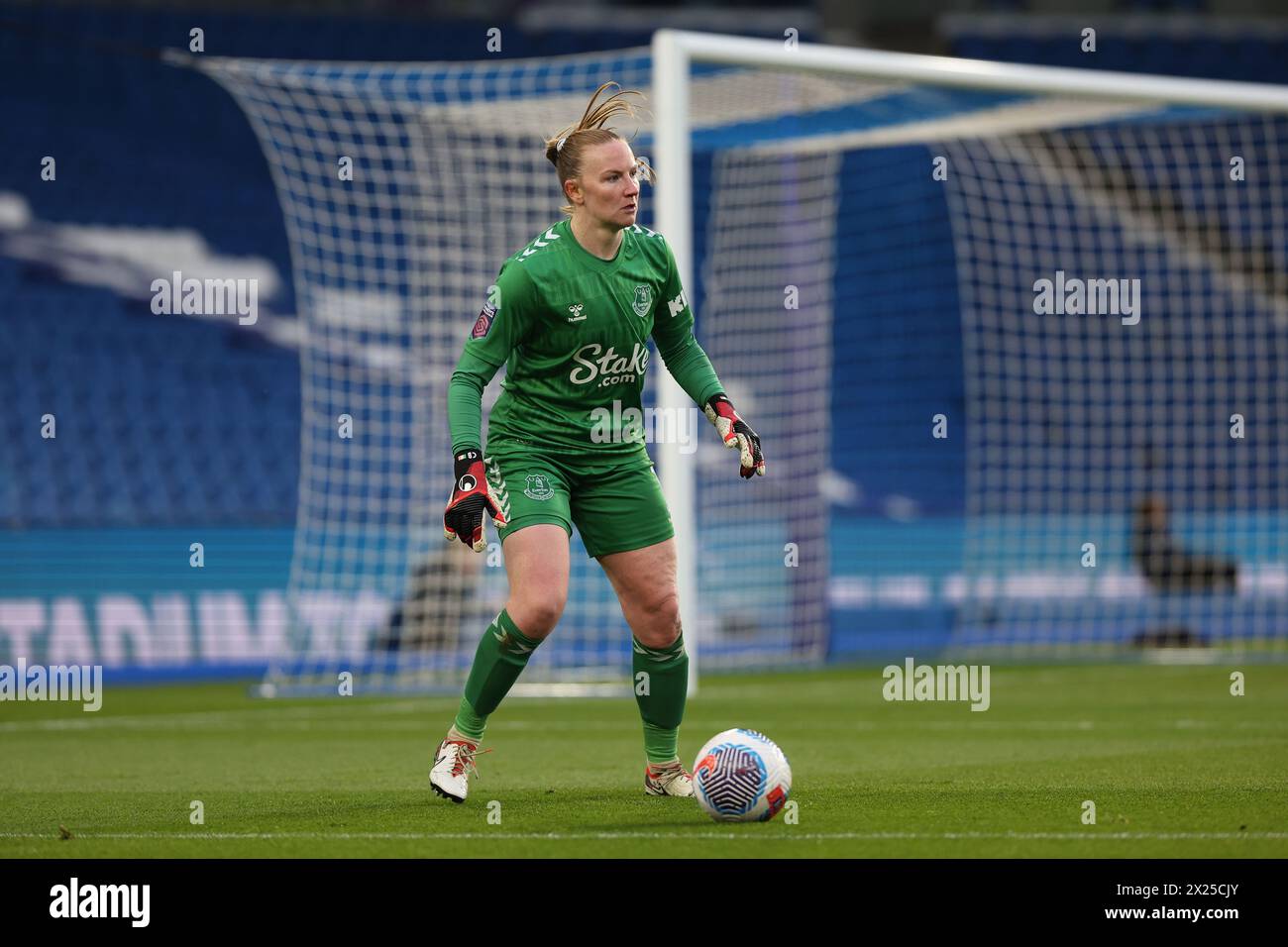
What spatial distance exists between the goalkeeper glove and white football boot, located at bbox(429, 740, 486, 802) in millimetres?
1339

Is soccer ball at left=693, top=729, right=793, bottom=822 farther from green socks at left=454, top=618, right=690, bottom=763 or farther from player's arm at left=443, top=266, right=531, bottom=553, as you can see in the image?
player's arm at left=443, top=266, right=531, bottom=553

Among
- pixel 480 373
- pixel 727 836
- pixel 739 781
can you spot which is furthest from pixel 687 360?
pixel 727 836

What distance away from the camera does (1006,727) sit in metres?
9.39

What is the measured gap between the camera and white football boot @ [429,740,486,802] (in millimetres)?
5824

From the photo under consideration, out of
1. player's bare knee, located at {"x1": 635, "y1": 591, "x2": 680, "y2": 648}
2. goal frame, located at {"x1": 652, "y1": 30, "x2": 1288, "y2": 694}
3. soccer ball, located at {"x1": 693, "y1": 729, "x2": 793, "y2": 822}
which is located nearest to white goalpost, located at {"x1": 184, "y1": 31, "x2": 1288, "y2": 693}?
goal frame, located at {"x1": 652, "y1": 30, "x2": 1288, "y2": 694}

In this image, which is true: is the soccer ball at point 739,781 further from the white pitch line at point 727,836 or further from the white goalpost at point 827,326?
the white goalpost at point 827,326

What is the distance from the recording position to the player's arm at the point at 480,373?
557 cm

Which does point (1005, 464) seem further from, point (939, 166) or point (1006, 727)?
point (1006, 727)

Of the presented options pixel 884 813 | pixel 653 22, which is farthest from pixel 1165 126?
pixel 884 813

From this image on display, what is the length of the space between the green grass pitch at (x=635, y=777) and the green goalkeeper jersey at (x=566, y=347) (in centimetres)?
128

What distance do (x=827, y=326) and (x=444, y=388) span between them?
14.3 ft

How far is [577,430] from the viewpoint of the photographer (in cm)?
590

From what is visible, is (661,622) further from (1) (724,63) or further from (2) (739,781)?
(1) (724,63)
